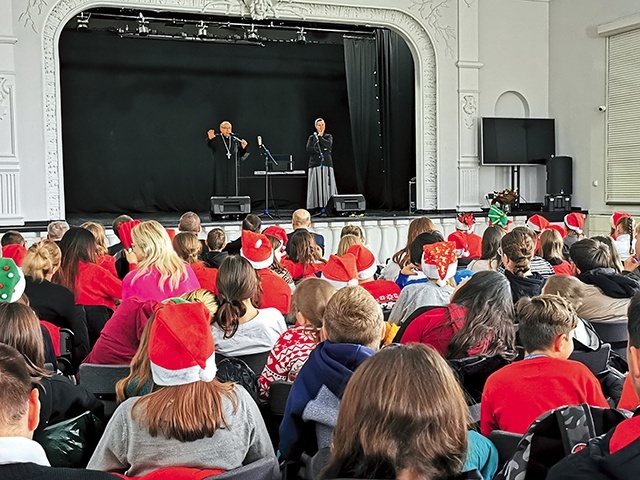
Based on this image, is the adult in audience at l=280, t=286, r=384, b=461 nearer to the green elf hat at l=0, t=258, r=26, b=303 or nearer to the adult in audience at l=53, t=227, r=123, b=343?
the green elf hat at l=0, t=258, r=26, b=303

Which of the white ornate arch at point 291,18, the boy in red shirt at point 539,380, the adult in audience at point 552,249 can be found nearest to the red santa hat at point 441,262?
the adult in audience at point 552,249

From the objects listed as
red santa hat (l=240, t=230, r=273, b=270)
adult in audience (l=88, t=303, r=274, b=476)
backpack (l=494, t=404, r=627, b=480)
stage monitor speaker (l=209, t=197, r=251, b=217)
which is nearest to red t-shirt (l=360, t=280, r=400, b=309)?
red santa hat (l=240, t=230, r=273, b=270)

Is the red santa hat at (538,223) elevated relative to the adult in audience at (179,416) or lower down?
elevated

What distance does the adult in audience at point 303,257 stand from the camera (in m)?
5.14

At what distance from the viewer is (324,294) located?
2938mm

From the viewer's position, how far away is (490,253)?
16.6ft

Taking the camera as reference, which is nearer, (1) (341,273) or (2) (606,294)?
(2) (606,294)

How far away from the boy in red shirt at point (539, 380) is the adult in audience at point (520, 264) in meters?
1.71

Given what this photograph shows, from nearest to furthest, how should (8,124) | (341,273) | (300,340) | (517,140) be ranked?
(300,340)
(341,273)
(8,124)
(517,140)

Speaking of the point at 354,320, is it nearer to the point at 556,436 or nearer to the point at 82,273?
the point at 556,436

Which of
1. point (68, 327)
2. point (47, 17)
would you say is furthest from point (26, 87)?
point (68, 327)

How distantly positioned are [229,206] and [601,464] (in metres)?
9.48

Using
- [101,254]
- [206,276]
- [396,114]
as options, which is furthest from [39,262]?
[396,114]

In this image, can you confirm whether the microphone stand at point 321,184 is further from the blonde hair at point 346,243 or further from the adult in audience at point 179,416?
the adult in audience at point 179,416
